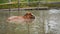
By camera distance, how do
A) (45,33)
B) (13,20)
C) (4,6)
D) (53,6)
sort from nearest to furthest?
(45,33) < (13,20) < (4,6) < (53,6)

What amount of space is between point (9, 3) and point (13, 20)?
16.8 ft

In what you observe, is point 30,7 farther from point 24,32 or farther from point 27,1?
point 24,32

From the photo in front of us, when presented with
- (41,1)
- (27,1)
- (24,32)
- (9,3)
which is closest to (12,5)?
(9,3)

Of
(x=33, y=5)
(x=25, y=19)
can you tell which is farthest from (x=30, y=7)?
(x=25, y=19)

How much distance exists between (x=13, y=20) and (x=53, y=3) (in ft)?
19.7

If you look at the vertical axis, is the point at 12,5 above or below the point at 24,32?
below

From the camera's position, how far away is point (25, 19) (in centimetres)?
655

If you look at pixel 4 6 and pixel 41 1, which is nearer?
pixel 4 6

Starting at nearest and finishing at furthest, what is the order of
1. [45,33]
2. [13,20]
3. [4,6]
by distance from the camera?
[45,33] → [13,20] → [4,6]

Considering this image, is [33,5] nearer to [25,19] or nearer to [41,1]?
[41,1]

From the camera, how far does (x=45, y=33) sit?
4504 mm

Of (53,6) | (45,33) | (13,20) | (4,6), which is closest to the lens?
(45,33)

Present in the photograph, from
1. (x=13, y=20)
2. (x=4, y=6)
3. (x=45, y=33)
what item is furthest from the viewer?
(x=4, y=6)

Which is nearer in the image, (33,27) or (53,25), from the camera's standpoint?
(33,27)
